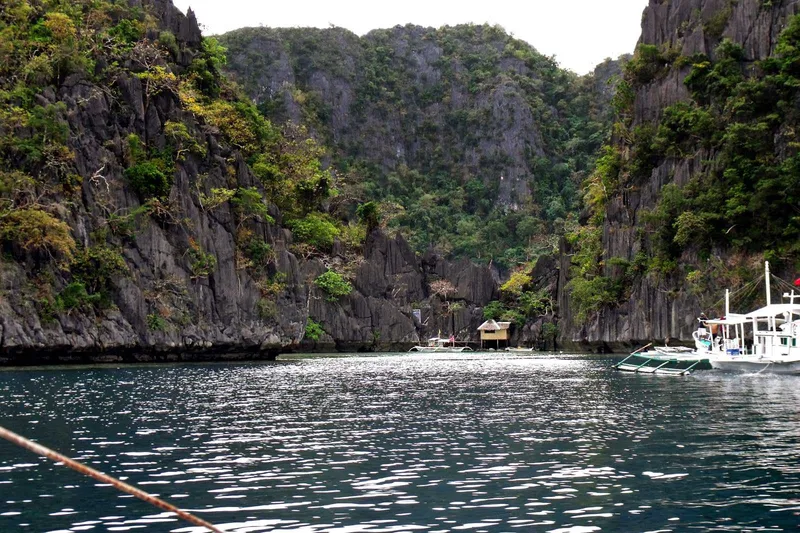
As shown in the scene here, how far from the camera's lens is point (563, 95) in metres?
160

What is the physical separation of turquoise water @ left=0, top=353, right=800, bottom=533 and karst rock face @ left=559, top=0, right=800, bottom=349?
32.4 metres

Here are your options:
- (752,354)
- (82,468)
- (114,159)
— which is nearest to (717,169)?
(752,354)

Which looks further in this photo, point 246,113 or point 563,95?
point 563,95

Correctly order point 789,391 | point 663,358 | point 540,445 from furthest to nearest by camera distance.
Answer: point 663,358, point 789,391, point 540,445

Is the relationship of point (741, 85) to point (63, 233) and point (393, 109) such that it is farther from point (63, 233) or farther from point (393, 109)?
point (393, 109)

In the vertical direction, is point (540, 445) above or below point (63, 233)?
below

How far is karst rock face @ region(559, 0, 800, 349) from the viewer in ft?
208

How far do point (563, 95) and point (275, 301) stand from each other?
105384 millimetres

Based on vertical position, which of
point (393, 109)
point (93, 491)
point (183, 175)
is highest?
point (393, 109)

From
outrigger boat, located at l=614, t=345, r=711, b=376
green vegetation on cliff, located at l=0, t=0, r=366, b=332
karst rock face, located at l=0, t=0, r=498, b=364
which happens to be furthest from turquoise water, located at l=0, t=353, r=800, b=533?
green vegetation on cliff, located at l=0, t=0, r=366, b=332

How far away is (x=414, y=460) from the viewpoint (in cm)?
1692

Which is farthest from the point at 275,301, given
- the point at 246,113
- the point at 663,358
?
the point at 663,358

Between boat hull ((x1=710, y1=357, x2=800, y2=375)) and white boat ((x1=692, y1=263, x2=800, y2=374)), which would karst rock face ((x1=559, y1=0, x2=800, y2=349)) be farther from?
boat hull ((x1=710, y1=357, x2=800, y2=375))

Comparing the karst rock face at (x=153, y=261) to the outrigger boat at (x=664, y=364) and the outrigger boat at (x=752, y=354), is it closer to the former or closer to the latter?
the outrigger boat at (x=664, y=364)
